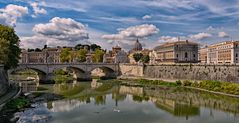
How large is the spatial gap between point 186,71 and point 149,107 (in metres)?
17.7

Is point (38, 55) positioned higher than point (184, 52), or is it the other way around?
point (38, 55)

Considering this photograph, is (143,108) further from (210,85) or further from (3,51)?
(3,51)

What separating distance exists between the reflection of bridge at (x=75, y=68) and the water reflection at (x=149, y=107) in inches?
484

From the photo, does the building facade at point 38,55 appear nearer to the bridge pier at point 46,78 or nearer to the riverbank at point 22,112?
the bridge pier at point 46,78

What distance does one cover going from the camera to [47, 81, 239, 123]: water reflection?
2102cm

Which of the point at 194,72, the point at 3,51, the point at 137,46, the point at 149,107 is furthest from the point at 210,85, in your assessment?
the point at 137,46

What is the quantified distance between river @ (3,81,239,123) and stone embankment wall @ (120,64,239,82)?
4702 mm

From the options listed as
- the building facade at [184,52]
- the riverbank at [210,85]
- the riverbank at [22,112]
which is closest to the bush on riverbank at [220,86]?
the riverbank at [210,85]

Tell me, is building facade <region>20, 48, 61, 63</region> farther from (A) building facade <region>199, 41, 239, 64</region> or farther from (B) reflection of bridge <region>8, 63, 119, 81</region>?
(A) building facade <region>199, 41, 239, 64</region>

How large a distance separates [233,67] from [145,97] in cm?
1061

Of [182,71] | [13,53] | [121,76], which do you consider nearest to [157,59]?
[121,76]

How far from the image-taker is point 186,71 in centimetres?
4212

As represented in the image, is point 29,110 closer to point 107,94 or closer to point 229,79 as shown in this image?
point 107,94

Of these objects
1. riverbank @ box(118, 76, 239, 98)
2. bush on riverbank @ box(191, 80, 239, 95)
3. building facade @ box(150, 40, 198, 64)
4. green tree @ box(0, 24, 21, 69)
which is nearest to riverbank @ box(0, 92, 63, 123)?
green tree @ box(0, 24, 21, 69)
